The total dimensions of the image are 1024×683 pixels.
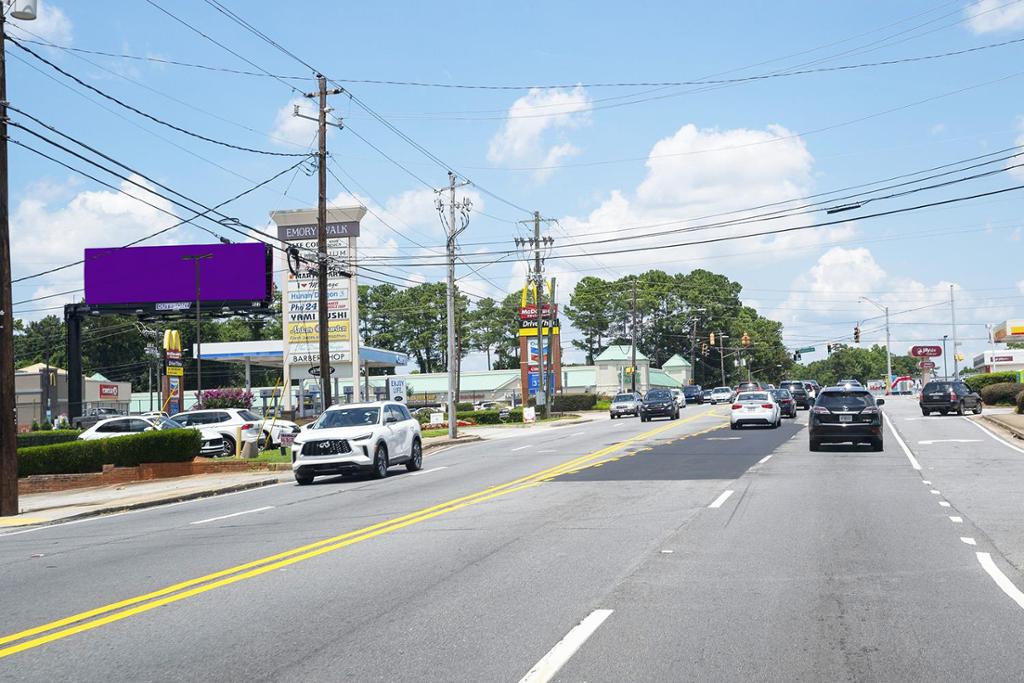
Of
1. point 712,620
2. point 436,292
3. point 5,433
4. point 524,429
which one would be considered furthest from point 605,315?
point 712,620

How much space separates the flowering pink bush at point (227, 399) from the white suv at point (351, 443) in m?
50.3

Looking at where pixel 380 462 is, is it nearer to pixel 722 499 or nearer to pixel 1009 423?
pixel 722 499

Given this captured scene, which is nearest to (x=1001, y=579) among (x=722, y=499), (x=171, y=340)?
(x=722, y=499)

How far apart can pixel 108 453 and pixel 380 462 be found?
356 inches

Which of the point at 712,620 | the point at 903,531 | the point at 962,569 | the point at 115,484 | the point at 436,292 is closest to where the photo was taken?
the point at 712,620

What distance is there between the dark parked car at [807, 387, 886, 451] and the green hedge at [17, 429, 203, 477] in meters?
16.7

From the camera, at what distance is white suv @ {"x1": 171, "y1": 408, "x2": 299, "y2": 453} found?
33281 mm

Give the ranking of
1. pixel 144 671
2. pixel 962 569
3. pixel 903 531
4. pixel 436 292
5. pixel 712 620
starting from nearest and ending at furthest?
1. pixel 144 671
2. pixel 712 620
3. pixel 962 569
4. pixel 903 531
5. pixel 436 292

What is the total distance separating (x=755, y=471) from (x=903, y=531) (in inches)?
354

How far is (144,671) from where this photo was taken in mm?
6652

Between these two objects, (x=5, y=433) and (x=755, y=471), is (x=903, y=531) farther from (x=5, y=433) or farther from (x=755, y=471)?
(x=5, y=433)

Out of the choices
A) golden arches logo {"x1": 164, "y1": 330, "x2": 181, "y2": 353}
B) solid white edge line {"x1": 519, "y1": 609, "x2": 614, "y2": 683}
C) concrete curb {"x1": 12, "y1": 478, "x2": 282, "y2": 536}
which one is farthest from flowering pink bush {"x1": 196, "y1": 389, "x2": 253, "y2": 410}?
solid white edge line {"x1": 519, "y1": 609, "x2": 614, "y2": 683}

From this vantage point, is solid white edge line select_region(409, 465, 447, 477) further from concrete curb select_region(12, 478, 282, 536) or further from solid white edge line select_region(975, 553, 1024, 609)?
solid white edge line select_region(975, 553, 1024, 609)

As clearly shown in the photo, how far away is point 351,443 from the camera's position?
23078mm
